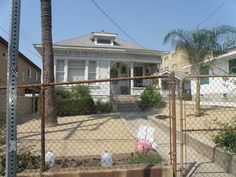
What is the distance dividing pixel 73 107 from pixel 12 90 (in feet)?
53.6

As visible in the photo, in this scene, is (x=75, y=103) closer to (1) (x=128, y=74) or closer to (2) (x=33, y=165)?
(1) (x=128, y=74)

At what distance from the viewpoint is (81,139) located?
9773 mm

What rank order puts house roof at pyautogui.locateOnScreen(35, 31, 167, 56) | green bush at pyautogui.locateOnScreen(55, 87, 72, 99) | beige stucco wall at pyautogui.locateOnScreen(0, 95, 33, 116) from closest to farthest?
beige stucco wall at pyautogui.locateOnScreen(0, 95, 33, 116) → green bush at pyautogui.locateOnScreen(55, 87, 72, 99) → house roof at pyautogui.locateOnScreen(35, 31, 167, 56)

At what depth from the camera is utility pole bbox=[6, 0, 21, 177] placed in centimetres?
255

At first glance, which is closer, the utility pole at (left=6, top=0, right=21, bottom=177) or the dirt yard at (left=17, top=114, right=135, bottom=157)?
the utility pole at (left=6, top=0, right=21, bottom=177)

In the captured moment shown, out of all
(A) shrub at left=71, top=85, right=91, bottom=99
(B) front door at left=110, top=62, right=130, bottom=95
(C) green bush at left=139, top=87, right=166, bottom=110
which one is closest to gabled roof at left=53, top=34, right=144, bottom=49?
(B) front door at left=110, top=62, right=130, bottom=95

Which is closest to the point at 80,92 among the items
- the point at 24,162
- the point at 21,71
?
the point at 21,71

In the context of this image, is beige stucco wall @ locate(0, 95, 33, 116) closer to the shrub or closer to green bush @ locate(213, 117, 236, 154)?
the shrub

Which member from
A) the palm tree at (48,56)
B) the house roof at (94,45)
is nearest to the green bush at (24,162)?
the palm tree at (48,56)

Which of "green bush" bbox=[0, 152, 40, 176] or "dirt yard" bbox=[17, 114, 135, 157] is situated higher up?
"green bush" bbox=[0, 152, 40, 176]

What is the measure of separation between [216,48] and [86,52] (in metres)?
12.4

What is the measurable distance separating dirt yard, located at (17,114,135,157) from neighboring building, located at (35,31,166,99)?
40.2 ft

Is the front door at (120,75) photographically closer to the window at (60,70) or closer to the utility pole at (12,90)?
the window at (60,70)

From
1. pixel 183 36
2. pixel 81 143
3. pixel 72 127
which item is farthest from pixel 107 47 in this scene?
pixel 81 143
